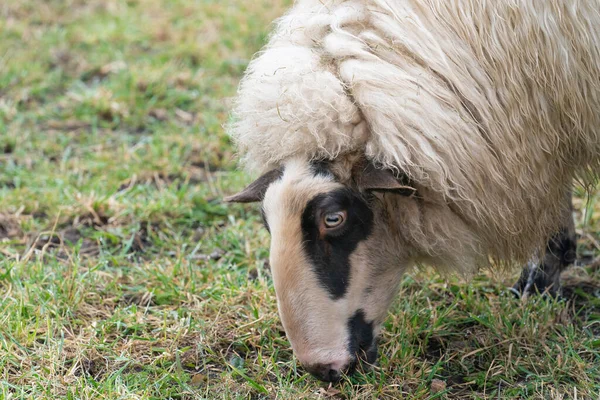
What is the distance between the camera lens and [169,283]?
3.78 meters

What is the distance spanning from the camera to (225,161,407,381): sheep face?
9.43ft

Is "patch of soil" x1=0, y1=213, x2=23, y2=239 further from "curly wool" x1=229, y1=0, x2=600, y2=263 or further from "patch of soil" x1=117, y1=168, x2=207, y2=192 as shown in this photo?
"curly wool" x1=229, y1=0, x2=600, y2=263

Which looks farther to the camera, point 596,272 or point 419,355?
Answer: point 596,272

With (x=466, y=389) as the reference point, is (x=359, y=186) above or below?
above

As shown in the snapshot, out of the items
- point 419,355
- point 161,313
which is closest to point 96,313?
point 161,313

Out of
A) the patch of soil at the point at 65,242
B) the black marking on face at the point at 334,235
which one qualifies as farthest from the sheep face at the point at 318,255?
the patch of soil at the point at 65,242

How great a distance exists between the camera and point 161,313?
11.8 feet

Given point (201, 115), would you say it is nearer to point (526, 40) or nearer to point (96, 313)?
point (96, 313)

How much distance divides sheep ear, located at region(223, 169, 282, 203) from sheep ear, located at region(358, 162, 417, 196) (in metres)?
0.32

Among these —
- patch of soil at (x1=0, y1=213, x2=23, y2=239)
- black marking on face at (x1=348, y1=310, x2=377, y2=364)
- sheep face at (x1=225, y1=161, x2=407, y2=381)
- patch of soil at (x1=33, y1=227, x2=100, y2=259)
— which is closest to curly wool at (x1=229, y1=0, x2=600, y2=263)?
sheep face at (x1=225, y1=161, x2=407, y2=381)

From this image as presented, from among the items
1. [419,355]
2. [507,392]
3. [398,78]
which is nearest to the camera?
[398,78]

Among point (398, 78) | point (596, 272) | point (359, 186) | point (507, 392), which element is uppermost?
point (398, 78)

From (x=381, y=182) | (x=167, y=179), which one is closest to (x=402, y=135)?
(x=381, y=182)

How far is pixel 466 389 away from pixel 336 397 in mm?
511
